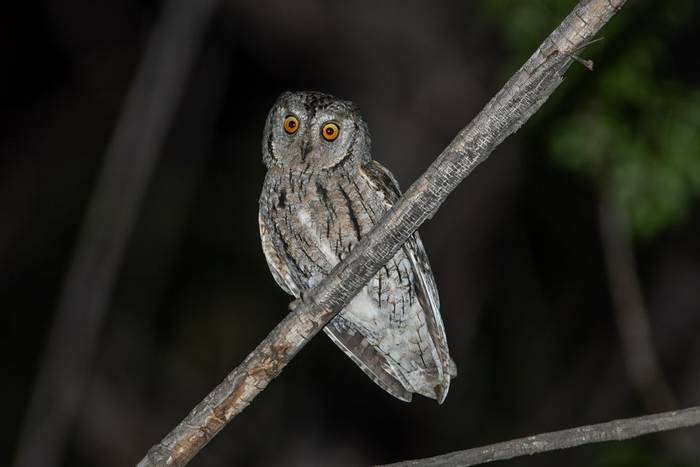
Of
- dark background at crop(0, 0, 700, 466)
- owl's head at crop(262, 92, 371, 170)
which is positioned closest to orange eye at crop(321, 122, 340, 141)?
owl's head at crop(262, 92, 371, 170)

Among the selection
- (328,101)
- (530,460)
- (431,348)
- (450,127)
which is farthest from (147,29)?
(530,460)

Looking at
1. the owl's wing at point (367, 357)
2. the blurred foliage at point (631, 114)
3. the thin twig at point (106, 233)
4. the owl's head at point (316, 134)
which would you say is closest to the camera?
the owl's head at point (316, 134)

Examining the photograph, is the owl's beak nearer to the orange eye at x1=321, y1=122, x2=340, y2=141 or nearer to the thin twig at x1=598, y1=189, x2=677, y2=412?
the orange eye at x1=321, y1=122, x2=340, y2=141

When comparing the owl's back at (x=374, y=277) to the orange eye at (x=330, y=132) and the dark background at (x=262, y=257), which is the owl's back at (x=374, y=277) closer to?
the orange eye at (x=330, y=132)

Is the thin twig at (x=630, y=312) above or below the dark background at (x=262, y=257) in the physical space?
above

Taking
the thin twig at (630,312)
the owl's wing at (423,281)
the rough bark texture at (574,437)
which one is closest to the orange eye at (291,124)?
the owl's wing at (423,281)

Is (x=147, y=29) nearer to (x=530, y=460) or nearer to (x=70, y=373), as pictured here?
(x=70, y=373)
